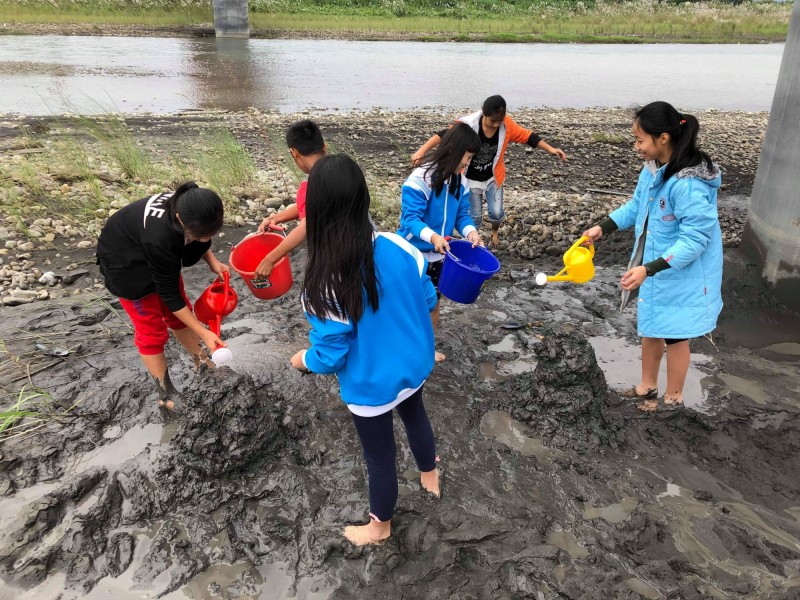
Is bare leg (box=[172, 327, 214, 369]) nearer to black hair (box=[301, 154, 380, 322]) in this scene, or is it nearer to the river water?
black hair (box=[301, 154, 380, 322])

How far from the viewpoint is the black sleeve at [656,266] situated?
7.96ft

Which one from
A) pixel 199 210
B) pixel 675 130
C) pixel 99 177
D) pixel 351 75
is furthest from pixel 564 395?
pixel 351 75

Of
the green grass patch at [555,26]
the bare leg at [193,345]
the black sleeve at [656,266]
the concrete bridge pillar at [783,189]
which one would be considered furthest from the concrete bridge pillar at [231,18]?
the black sleeve at [656,266]

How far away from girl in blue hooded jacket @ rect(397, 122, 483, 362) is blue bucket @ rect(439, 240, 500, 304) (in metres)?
0.07

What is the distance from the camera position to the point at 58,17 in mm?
25438

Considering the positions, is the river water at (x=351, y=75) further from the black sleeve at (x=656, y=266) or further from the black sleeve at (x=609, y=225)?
the black sleeve at (x=656, y=266)

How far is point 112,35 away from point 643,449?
27346 mm

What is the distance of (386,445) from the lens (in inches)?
77.9

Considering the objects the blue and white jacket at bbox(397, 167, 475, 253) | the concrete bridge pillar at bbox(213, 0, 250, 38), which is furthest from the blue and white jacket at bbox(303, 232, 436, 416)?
the concrete bridge pillar at bbox(213, 0, 250, 38)

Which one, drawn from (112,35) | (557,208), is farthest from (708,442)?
(112,35)

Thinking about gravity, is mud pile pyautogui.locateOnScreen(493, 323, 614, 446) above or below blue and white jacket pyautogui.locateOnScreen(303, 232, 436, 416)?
below

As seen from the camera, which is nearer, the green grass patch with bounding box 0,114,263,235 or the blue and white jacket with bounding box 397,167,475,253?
the blue and white jacket with bounding box 397,167,475,253

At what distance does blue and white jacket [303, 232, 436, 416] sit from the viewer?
1.71m

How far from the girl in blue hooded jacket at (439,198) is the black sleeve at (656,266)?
33.8 inches
